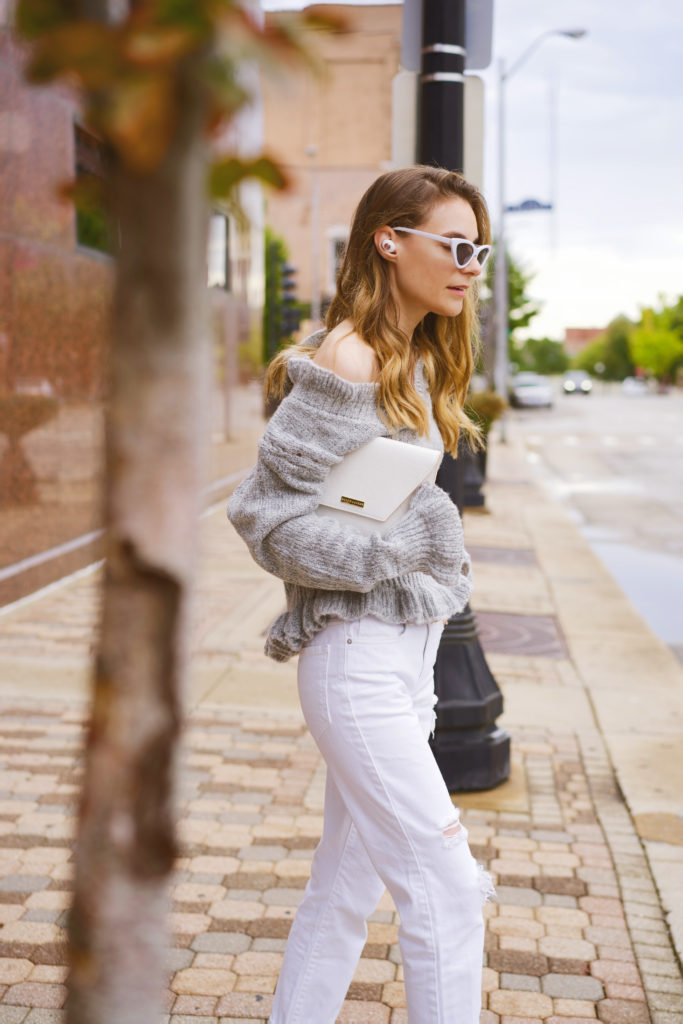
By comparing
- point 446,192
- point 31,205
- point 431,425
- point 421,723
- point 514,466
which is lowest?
point 514,466

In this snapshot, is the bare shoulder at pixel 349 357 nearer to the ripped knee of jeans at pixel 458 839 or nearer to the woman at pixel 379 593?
the woman at pixel 379 593

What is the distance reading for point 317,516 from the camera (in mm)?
2195

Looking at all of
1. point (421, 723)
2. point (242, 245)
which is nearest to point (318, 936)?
point (421, 723)

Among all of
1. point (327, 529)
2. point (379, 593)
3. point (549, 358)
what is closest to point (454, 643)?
point (379, 593)

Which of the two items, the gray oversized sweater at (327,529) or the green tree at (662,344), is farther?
the green tree at (662,344)

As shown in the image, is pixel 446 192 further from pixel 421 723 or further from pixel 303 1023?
pixel 303 1023

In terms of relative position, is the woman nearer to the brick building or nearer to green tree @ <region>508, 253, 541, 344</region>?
the brick building

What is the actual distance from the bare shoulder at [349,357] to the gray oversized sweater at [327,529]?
36mm

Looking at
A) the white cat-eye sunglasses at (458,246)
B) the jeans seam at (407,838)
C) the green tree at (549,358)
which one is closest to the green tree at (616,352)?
the green tree at (549,358)

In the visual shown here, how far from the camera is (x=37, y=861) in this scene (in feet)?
12.3

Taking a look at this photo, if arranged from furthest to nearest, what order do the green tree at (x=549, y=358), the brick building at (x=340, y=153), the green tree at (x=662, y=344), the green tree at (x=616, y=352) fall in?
1. the green tree at (x=549, y=358)
2. the green tree at (x=616, y=352)
3. the green tree at (x=662, y=344)
4. the brick building at (x=340, y=153)

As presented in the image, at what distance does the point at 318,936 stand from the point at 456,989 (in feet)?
1.25

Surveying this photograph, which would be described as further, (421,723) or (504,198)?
(504,198)

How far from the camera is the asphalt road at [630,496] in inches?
398
